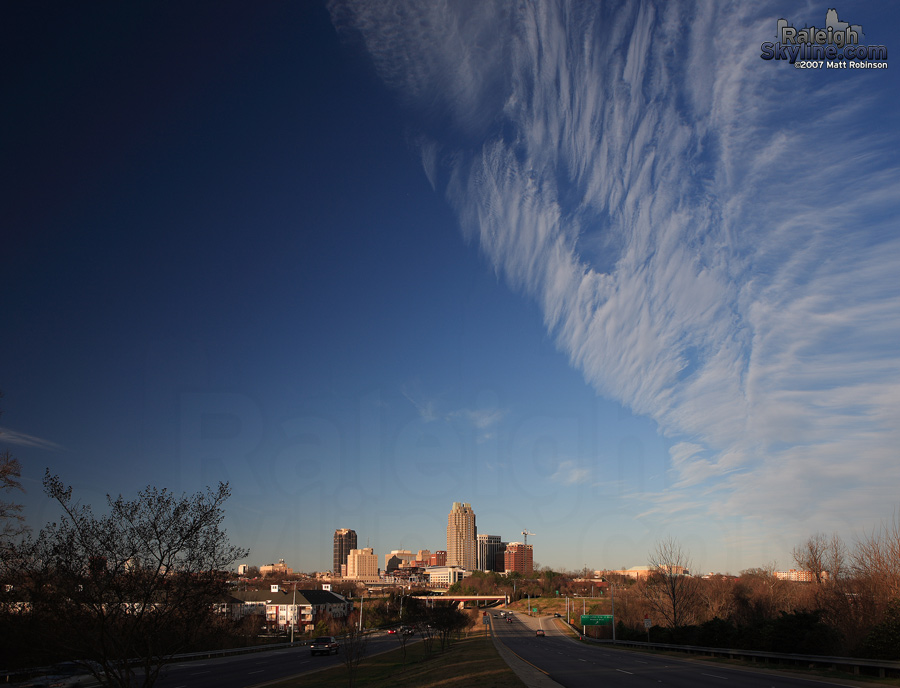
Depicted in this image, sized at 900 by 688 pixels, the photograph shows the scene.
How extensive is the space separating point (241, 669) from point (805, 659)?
41471 mm

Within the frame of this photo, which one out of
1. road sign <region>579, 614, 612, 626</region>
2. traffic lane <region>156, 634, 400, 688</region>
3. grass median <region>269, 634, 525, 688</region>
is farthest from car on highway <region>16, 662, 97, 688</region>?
road sign <region>579, 614, 612, 626</region>

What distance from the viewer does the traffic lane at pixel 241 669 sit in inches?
1405

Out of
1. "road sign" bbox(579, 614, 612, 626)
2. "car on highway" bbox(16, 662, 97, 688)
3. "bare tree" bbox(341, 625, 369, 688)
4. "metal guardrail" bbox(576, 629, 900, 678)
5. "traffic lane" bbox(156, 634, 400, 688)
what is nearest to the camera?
"car on highway" bbox(16, 662, 97, 688)

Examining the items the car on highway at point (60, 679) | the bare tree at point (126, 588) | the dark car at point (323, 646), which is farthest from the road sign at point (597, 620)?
the bare tree at point (126, 588)

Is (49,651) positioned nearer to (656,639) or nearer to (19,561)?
(19,561)

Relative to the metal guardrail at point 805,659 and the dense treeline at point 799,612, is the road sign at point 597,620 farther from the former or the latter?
the metal guardrail at point 805,659

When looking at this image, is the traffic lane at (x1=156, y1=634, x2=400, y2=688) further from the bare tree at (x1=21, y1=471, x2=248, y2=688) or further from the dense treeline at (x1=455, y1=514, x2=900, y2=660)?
the dense treeline at (x1=455, y1=514, x2=900, y2=660)

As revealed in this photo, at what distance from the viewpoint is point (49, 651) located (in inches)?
469

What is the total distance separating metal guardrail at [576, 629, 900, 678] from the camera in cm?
2820

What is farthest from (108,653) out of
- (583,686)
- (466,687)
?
(583,686)

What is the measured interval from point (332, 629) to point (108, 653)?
298 feet

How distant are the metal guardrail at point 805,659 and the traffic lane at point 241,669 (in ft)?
111

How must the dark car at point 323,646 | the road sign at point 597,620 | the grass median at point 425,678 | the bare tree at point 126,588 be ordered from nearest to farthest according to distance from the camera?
the bare tree at point 126,588 → the grass median at point 425,678 → the dark car at point 323,646 → the road sign at point 597,620

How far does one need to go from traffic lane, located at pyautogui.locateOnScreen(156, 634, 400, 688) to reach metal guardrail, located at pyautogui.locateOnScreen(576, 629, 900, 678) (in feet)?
111
